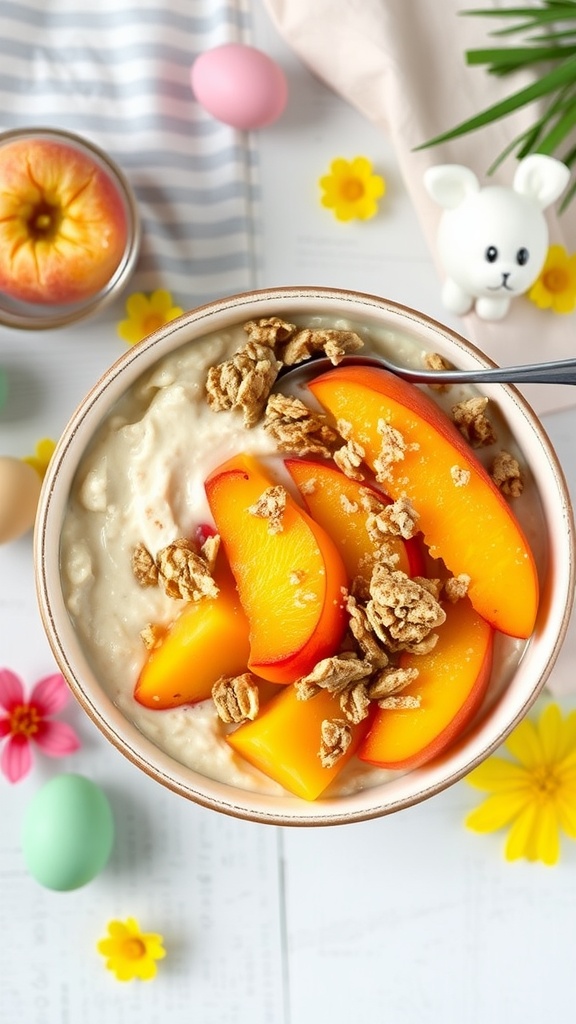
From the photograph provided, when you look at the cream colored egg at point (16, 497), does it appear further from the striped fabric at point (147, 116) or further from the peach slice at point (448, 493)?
the peach slice at point (448, 493)

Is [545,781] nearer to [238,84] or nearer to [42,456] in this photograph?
Answer: [42,456]

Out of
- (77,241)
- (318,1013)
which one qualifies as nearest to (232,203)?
(77,241)

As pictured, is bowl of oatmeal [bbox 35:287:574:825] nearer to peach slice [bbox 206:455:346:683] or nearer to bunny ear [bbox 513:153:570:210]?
peach slice [bbox 206:455:346:683]

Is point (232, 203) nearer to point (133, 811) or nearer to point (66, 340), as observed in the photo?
point (66, 340)

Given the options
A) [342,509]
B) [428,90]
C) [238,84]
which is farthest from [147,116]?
[342,509]

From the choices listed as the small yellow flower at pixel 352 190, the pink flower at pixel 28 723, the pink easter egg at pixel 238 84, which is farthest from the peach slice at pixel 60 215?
the pink flower at pixel 28 723

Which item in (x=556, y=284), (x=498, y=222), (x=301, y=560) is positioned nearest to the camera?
(x=301, y=560)

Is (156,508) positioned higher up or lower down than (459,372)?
lower down
